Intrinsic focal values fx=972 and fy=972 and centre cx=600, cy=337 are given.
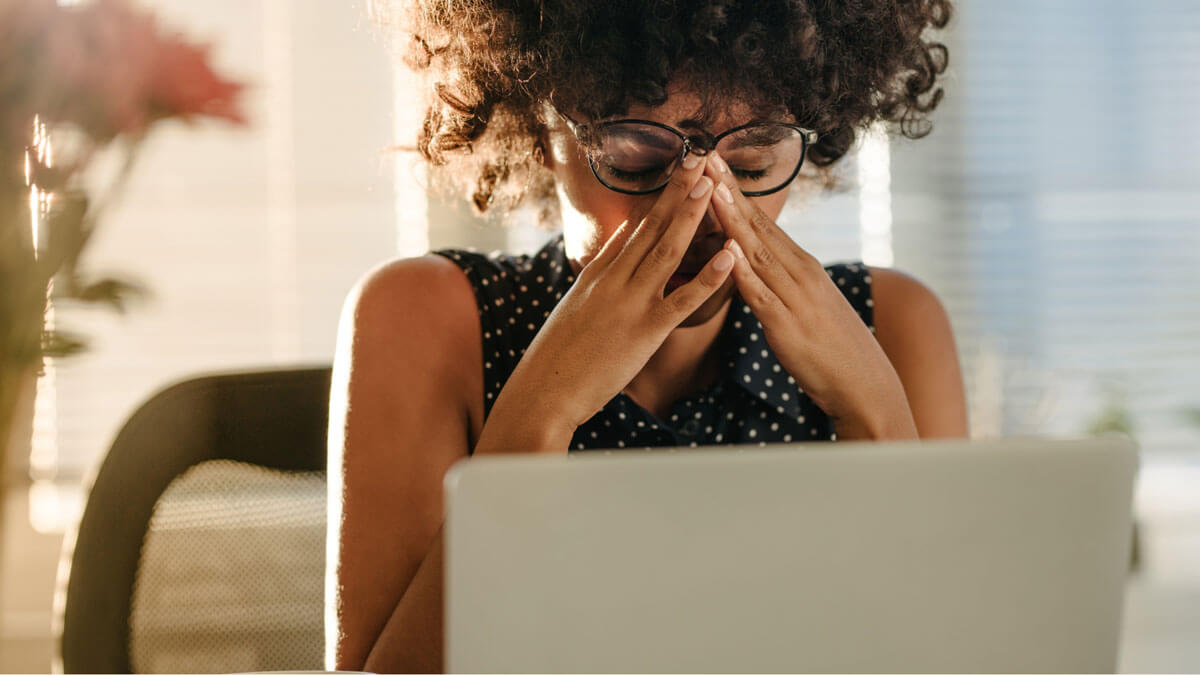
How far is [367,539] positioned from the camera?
897 millimetres

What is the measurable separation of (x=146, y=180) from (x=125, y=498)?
1.15 metres

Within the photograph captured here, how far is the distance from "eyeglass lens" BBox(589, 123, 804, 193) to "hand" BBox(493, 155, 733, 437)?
4 cm

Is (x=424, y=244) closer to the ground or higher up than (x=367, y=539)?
higher up

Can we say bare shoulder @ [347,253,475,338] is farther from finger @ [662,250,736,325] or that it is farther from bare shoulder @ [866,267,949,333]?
bare shoulder @ [866,267,949,333]

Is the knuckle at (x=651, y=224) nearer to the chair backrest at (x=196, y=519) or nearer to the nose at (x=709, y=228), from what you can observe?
the nose at (x=709, y=228)

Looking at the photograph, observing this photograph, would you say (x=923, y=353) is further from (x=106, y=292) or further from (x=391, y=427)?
(x=106, y=292)

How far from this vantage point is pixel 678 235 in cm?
82

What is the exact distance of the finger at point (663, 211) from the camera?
83cm

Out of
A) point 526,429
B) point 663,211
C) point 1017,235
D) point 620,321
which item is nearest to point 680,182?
point 663,211

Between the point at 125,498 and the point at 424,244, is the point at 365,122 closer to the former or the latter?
the point at 424,244

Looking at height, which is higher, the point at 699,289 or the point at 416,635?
the point at 699,289

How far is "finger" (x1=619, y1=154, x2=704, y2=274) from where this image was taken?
83cm

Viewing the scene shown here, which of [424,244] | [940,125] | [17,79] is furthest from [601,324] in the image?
[940,125]

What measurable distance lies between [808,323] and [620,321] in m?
0.17
